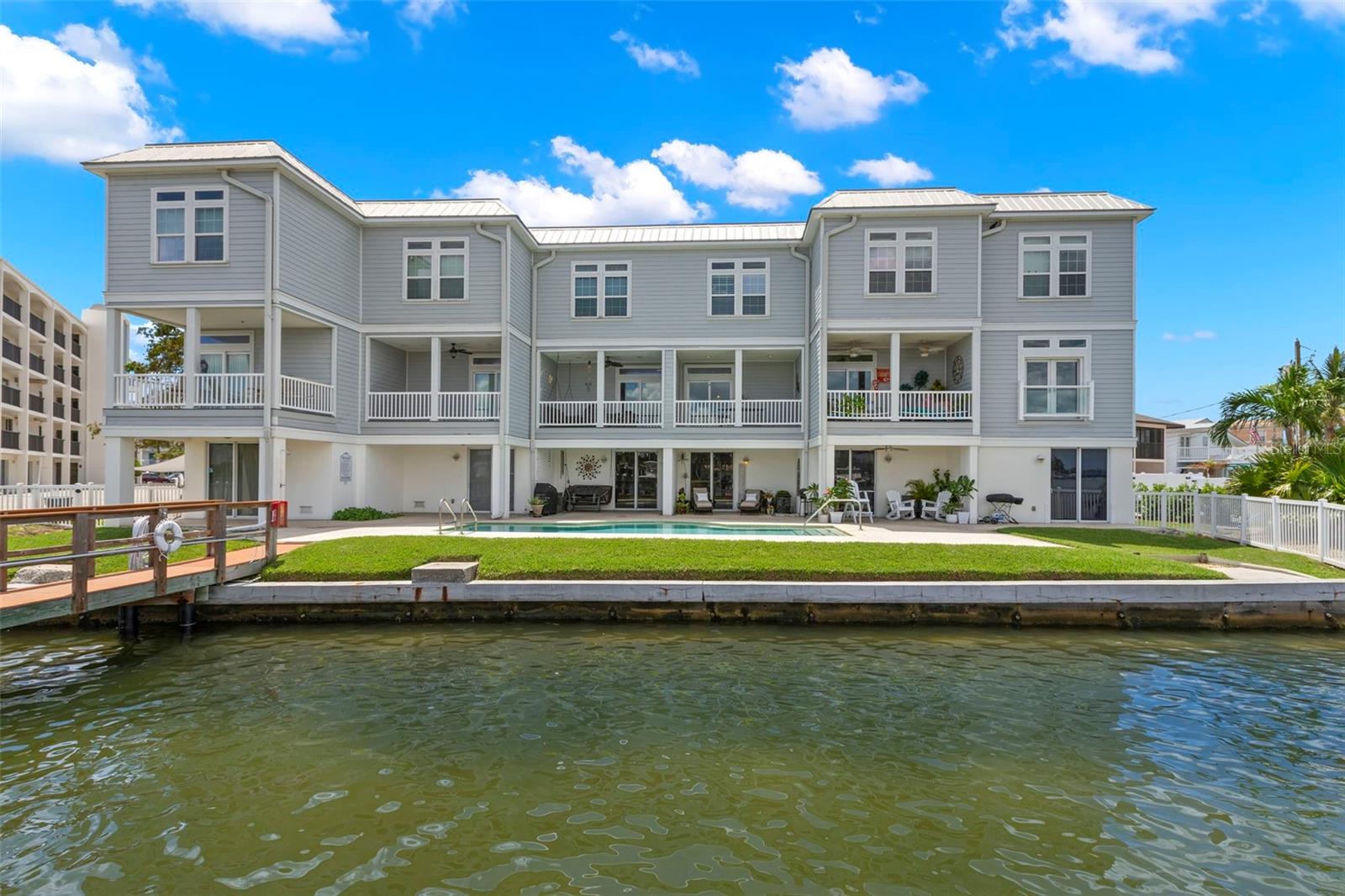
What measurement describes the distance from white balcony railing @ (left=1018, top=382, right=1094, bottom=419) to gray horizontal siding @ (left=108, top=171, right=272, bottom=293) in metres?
19.8

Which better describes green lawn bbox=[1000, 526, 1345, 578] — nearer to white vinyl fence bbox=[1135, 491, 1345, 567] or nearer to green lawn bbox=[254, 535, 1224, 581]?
white vinyl fence bbox=[1135, 491, 1345, 567]

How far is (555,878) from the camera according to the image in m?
3.85

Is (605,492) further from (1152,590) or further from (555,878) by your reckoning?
(555,878)

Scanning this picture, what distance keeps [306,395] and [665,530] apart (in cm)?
985

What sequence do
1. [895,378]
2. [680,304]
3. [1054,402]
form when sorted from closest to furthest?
[895,378] → [1054,402] → [680,304]

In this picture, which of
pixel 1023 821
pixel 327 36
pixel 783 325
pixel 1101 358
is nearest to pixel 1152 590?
pixel 1023 821

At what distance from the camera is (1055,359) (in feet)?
60.2

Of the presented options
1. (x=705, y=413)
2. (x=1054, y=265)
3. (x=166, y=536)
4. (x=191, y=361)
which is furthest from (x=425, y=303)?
(x=1054, y=265)

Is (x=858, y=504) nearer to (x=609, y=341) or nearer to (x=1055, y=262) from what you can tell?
(x=609, y=341)

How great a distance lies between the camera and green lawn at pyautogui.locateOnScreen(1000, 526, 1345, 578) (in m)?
11.4

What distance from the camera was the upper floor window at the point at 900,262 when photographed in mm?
18016

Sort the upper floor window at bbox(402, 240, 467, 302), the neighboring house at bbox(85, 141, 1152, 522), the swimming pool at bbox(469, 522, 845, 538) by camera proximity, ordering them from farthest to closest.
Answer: the upper floor window at bbox(402, 240, 467, 302)
the neighboring house at bbox(85, 141, 1152, 522)
the swimming pool at bbox(469, 522, 845, 538)

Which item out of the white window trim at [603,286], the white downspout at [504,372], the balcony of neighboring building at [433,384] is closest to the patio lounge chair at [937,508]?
the white window trim at [603,286]

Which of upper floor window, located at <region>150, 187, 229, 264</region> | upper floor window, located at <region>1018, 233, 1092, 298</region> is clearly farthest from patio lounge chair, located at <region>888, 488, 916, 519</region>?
upper floor window, located at <region>150, 187, 229, 264</region>
